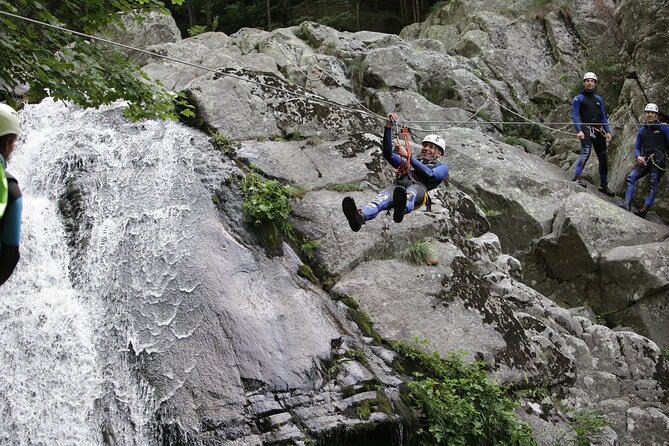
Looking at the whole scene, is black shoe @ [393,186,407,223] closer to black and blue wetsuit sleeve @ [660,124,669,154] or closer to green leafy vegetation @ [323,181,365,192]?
green leafy vegetation @ [323,181,365,192]

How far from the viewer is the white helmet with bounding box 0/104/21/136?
367cm

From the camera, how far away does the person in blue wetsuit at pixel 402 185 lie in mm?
7852

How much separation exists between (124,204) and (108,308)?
1.95m

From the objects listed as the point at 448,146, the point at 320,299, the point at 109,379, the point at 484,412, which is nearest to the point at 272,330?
the point at 320,299

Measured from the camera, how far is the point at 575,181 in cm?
Result: 1433

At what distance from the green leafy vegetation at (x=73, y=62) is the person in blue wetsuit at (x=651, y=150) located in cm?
933

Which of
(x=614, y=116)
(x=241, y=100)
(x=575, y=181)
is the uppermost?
(x=241, y=100)

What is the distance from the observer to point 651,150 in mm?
12961

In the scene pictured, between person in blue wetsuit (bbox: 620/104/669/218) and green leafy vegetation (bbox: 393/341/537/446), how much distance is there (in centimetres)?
661

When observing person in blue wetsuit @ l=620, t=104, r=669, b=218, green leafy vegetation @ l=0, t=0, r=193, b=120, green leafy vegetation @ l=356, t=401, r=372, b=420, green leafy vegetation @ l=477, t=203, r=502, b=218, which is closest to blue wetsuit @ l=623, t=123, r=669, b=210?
person in blue wetsuit @ l=620, t=104, r=669, b=218

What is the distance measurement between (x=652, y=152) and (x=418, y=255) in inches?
240

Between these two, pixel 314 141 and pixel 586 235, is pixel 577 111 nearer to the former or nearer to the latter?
pixel 586 235

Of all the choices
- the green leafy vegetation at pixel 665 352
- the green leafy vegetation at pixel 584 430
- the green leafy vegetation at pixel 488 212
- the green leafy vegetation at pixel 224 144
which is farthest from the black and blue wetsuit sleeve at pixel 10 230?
the green leafy vegetation at pixel 488 212

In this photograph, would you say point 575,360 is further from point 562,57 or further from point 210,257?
point 562,57
